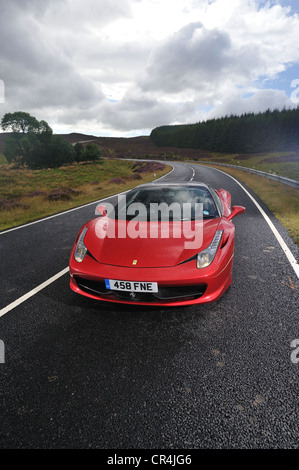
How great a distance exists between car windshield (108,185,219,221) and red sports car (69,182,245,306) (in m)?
0.02

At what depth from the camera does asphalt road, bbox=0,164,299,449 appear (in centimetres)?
163

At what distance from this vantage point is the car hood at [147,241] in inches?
108

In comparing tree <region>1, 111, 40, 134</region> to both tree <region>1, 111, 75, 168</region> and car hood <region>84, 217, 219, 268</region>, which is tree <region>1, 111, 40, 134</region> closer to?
tree <region>1, 111, 75, 168</region>

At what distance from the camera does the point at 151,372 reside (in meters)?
2.10

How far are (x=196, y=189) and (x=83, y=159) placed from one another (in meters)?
62.3

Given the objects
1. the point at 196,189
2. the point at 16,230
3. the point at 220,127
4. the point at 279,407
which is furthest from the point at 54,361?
the point at 220,127

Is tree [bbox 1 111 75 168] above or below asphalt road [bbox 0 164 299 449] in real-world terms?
above

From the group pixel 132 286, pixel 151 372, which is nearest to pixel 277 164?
pixel 132 286

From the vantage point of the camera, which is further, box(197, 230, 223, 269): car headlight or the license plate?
box(197, 230, 223, 269): car headlight

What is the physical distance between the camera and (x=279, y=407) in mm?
1771

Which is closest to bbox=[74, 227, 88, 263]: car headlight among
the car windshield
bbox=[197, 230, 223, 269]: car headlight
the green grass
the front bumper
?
the front bumper

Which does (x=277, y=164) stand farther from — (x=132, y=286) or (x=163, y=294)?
(x=132, y=286)

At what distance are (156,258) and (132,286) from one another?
0.42 m
